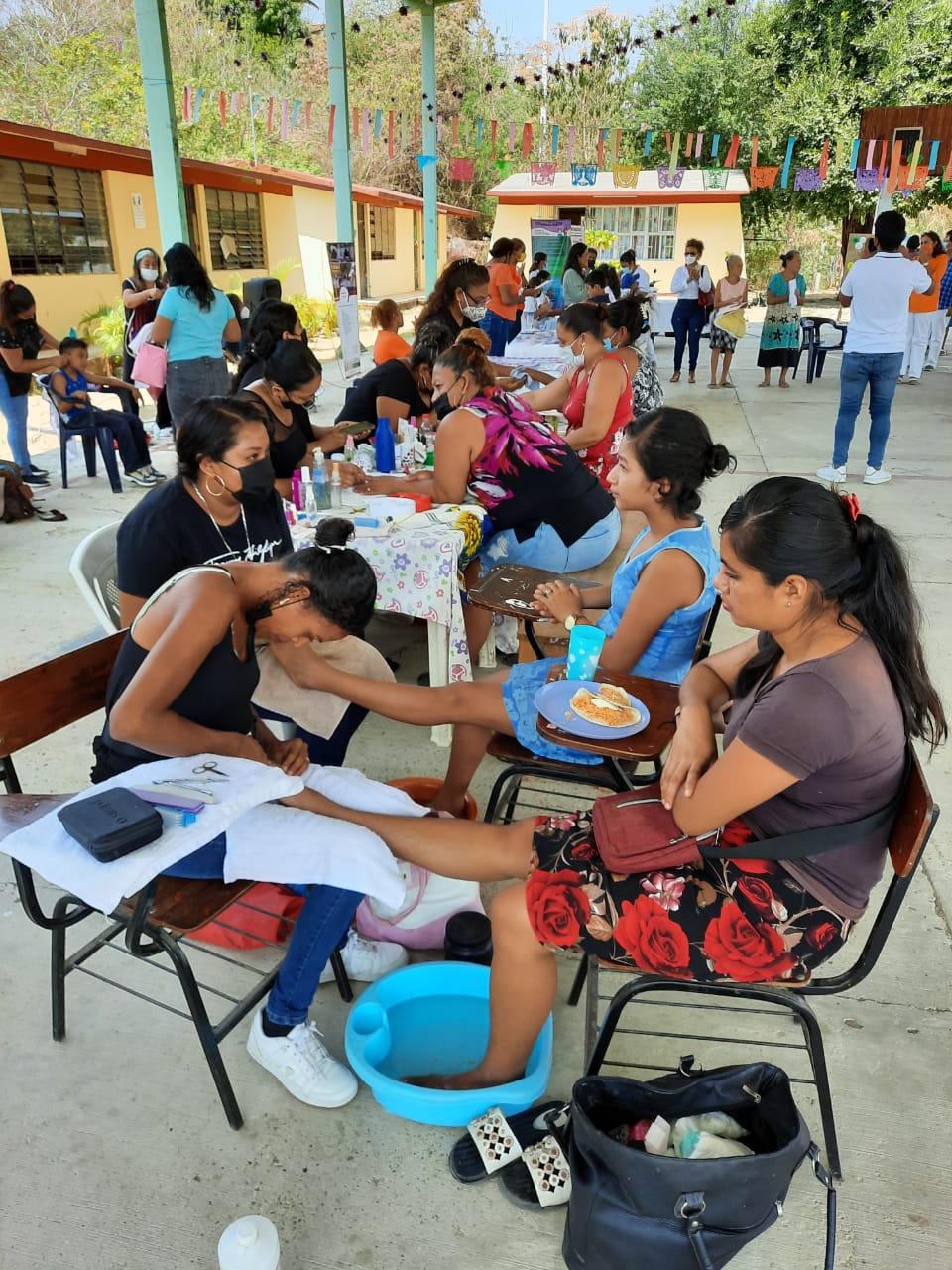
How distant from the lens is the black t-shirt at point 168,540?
2.30 metres

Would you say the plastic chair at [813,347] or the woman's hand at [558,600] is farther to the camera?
the plastic chair at [813,347]

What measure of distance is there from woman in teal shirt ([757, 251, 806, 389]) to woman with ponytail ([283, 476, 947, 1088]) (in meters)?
9.62

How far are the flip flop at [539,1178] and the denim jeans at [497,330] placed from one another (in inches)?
329

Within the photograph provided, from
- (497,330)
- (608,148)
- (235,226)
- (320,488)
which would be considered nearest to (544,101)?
(608,148)

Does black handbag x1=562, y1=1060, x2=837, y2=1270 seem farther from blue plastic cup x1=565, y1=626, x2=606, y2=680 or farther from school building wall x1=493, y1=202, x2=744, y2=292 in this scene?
school building wall x1=493, y1=202, x2=744, y2=292

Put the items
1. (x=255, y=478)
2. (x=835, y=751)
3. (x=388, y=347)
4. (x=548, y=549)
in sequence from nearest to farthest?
(x=835, y=751), (x=255, y=478), (x=548, y=549), (x=388, y=347)

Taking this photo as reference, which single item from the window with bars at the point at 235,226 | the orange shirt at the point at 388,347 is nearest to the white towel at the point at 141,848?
the orange shirt at the point at 388,347

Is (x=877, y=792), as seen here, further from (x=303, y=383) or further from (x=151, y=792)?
(x=303, y=383)

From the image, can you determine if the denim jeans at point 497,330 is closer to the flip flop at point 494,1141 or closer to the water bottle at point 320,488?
the water bottle at point 320,488

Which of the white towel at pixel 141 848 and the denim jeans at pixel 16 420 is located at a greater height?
the white towel at pixel 141 848

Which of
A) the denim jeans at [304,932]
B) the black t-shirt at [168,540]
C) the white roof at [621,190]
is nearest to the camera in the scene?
the denim jeans at [304,932]

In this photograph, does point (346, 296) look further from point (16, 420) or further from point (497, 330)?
point (16, 420)

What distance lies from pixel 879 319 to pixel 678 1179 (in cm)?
632

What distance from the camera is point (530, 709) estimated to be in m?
2.36
